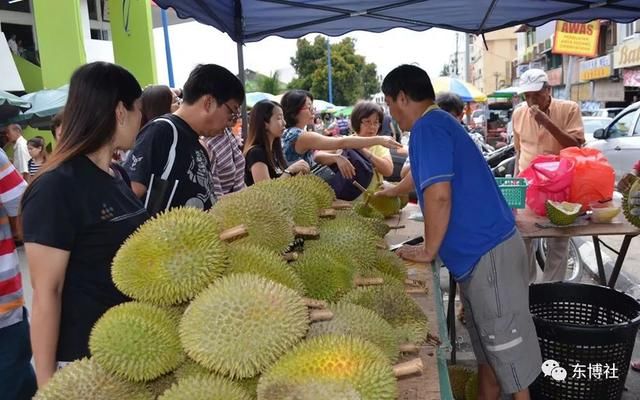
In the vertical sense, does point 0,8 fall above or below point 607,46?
above

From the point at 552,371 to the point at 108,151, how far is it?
223cm

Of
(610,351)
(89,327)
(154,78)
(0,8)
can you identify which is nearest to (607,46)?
(154,78)

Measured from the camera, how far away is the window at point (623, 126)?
8.72m

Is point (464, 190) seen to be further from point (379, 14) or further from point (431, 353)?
point (379, 14)

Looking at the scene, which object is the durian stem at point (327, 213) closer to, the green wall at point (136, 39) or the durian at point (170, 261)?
the durian at point (170, 261)

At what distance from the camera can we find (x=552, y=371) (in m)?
2.55

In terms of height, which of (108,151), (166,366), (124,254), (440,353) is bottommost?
(440,353)

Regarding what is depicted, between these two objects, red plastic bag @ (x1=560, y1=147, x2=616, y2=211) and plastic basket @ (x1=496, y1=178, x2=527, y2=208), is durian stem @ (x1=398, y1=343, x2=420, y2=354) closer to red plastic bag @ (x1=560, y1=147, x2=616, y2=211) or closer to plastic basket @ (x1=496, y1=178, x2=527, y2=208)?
plastic basket @ (x1=496, y1=178, x2=527, y2=208)

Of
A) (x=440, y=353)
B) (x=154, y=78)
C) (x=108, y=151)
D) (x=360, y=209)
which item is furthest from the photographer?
(x=154, y=78)

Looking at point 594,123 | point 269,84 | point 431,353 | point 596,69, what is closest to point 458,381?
point 431,353

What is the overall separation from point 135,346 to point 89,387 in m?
0.11

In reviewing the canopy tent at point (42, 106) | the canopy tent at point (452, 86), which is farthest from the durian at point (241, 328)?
the canopy tent at point (452, 86)

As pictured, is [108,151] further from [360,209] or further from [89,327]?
[360,209]

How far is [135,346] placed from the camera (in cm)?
105
